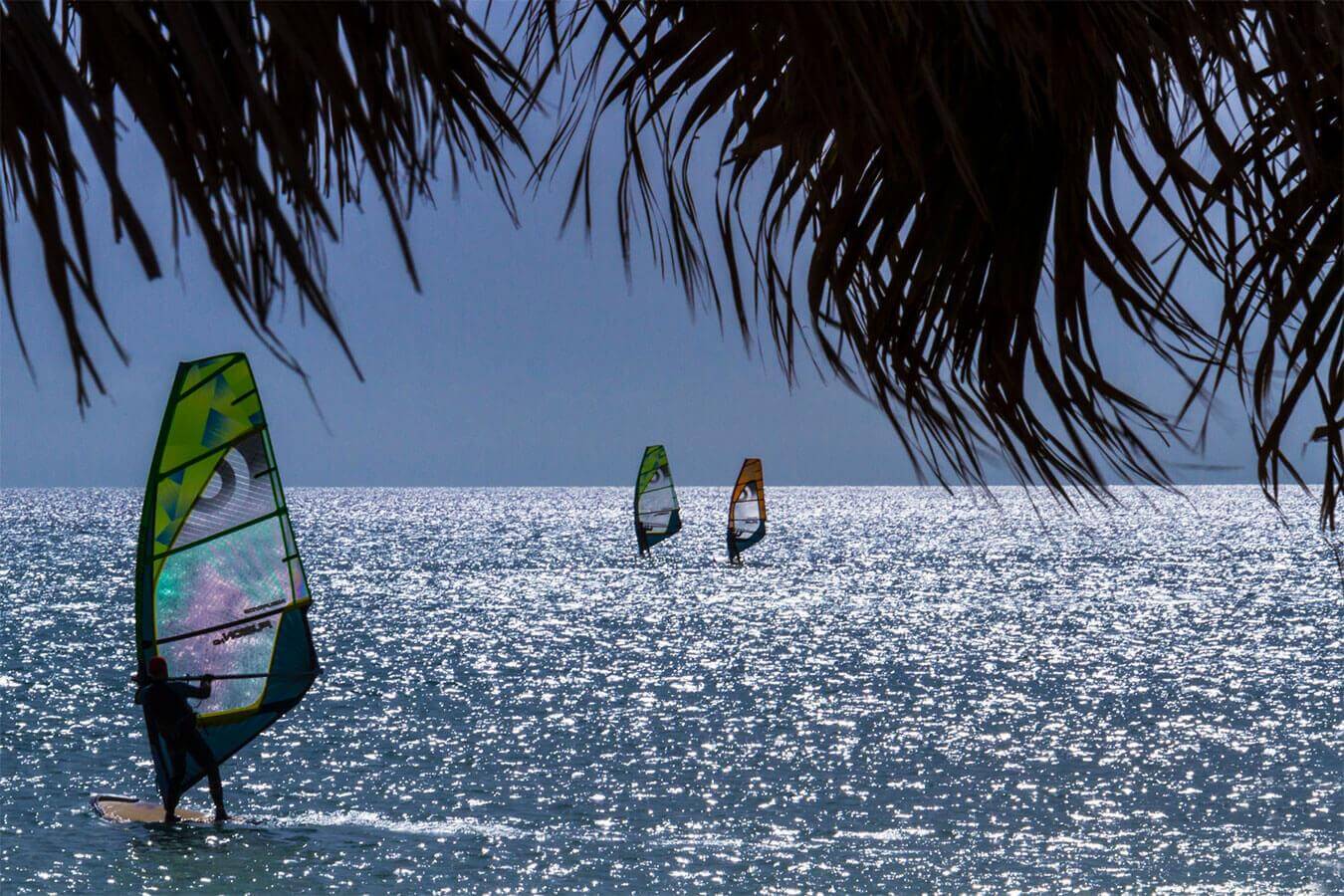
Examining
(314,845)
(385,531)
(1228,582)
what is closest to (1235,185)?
(314,845)

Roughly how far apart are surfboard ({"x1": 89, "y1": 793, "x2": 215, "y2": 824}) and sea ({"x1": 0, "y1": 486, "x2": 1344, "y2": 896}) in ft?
1.33

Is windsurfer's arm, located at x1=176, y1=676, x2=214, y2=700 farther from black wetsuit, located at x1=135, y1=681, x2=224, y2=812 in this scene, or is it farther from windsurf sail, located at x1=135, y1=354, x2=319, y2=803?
windsurf sail, located at x1=135, y1=354, x2=319, y2=803

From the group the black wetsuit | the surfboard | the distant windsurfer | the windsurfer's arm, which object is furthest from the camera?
the surfboard

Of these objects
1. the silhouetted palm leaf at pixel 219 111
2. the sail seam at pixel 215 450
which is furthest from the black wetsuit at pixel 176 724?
the silhouetted palm leaf at pixel 219 111

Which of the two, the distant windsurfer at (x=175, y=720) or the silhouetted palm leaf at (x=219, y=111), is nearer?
the silhouetted palm leaf at (x=219, y=111)

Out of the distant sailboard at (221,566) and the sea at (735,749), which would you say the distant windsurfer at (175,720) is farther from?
the sea at (735,749)

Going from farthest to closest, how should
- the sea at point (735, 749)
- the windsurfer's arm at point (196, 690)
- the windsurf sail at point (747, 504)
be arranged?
the windsurf sail at point (747, 504), the sea at point (735, 749), the windsurfer's arm at point (196, 690)

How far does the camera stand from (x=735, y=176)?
235 cm

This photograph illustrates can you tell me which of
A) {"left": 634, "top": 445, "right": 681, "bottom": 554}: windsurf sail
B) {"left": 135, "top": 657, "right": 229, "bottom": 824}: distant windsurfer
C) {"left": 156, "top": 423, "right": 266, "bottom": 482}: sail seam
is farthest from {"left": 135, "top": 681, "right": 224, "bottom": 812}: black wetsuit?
{"left": 634, "top": 445, "right": 681, "bottom": 554}: windsurf sail

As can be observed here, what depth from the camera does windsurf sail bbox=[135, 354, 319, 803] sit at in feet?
60.7

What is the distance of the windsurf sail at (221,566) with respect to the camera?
18.5m

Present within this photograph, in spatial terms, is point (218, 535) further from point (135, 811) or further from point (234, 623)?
point (135, 811)

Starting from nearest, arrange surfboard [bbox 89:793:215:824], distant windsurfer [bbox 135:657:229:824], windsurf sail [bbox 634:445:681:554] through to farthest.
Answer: distant windsurfer [bbox 135:657:229:824] < surfboard [bbox 89:793:215:824] < windsurf sail [bbox 634:445:681:554]

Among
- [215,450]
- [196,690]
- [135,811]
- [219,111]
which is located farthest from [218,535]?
[219,111]
